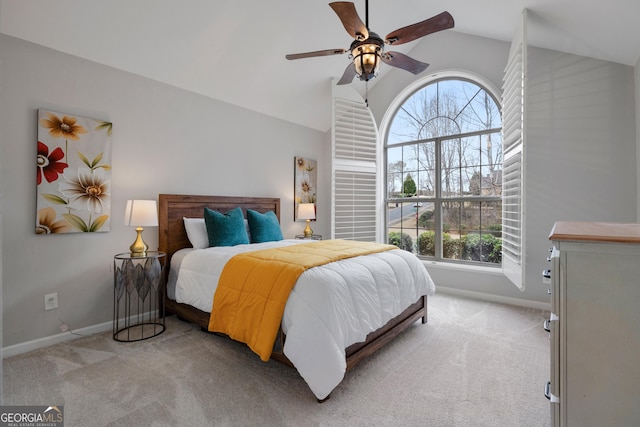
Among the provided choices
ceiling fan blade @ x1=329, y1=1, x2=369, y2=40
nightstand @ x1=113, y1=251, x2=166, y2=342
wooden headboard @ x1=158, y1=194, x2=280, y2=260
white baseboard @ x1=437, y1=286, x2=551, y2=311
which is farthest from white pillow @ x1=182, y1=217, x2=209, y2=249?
white baseboard @ x1=437, y1=286, x2=551, y2=311

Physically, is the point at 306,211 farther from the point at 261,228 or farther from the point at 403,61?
the point at 403,61

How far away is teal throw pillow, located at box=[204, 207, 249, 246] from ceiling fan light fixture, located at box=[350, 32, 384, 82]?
2000 mm

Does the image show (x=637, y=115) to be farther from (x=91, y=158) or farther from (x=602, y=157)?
(x=91, y=158)

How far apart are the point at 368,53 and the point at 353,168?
2.46 meters

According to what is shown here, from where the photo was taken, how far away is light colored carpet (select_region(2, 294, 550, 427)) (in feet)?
5.58

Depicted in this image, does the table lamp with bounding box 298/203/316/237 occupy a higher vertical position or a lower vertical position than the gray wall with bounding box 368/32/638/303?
lower

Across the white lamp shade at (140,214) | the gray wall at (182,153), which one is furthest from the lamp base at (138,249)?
the gray wall at (182,153)

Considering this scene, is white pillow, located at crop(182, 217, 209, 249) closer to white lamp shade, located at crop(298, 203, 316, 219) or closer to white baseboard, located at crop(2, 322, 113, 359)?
white baseboard, located at crop(2, 322, 113, 359)

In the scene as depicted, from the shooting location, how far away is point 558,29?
9.50ft

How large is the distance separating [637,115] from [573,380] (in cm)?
303

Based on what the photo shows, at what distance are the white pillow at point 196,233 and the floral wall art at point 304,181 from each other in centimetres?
172

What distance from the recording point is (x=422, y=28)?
214 centimetres

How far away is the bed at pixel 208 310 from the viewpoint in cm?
186

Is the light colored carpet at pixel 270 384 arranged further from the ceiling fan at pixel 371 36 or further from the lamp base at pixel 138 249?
the ceiling fan at pixel 371 36
